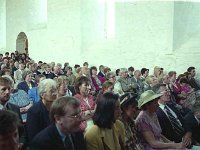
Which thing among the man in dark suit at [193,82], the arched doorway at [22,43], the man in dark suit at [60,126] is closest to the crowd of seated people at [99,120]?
the man in dark suit at [60,126]

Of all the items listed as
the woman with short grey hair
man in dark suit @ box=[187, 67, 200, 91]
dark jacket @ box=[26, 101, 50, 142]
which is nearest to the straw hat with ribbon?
the woman with short grey hair

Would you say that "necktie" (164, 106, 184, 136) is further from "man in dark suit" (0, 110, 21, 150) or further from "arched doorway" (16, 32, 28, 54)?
"arched doorway" (16, 32, 28, 54)

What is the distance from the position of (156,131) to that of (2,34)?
23.9 metres

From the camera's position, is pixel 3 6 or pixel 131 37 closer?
pixel 131 37

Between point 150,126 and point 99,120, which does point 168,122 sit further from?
point 99,120

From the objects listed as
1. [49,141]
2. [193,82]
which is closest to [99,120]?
[49,141]

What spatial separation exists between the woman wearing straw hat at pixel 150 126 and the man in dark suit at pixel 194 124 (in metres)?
0.68

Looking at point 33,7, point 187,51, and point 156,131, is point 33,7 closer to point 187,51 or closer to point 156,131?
point 187,51

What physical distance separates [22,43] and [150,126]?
815 inches

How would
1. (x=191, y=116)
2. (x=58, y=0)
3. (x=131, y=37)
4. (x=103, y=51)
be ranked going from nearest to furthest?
(x=191, y=116) → (x=131, y=37) → (x=103, y=51) → (x=58, y=0)

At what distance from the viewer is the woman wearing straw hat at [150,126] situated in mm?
4891

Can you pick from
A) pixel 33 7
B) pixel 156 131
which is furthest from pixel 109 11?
pixel 156 131

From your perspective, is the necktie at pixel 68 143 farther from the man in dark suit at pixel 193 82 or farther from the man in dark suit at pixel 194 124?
the man in dark suit at pixel 193 82

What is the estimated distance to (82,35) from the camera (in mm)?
18938
